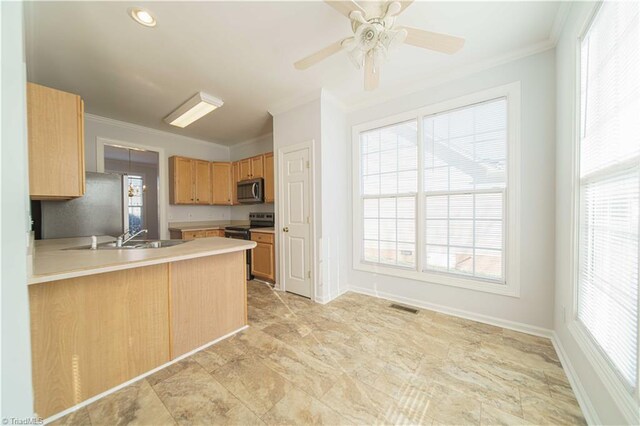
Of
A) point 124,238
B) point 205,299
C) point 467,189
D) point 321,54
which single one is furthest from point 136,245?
point 467,189

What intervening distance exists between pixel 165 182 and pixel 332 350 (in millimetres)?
4351

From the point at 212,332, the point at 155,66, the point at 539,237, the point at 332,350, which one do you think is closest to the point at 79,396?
the point at 212,332

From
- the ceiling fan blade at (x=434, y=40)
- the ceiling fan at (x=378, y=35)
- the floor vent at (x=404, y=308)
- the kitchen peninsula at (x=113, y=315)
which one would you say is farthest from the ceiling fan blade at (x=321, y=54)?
the floor vent at (x=404, y=308)

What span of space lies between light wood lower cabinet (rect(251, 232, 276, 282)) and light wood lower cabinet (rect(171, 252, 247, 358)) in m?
1.32

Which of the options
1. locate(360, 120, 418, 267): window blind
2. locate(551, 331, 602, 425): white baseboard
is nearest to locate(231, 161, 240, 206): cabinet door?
locate(360, 120, 418, 267): window blind

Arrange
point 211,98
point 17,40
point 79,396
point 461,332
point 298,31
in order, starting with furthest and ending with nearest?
point 211,98 < point 461,332 < point 298,31 < point 79,396 < point 17,40

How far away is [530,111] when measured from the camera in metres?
2.22

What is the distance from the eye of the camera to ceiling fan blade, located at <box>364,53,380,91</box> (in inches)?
69.2

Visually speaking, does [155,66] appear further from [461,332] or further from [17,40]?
[461,332]

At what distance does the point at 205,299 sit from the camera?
210 cm

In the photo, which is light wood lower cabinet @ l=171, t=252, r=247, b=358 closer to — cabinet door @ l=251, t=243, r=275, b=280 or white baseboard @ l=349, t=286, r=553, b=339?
cabinet door @ l=251, t=243, r=275, b=280

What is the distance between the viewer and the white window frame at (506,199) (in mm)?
2297

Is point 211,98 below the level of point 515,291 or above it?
above

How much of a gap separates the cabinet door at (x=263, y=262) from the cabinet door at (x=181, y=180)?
6.17ft
